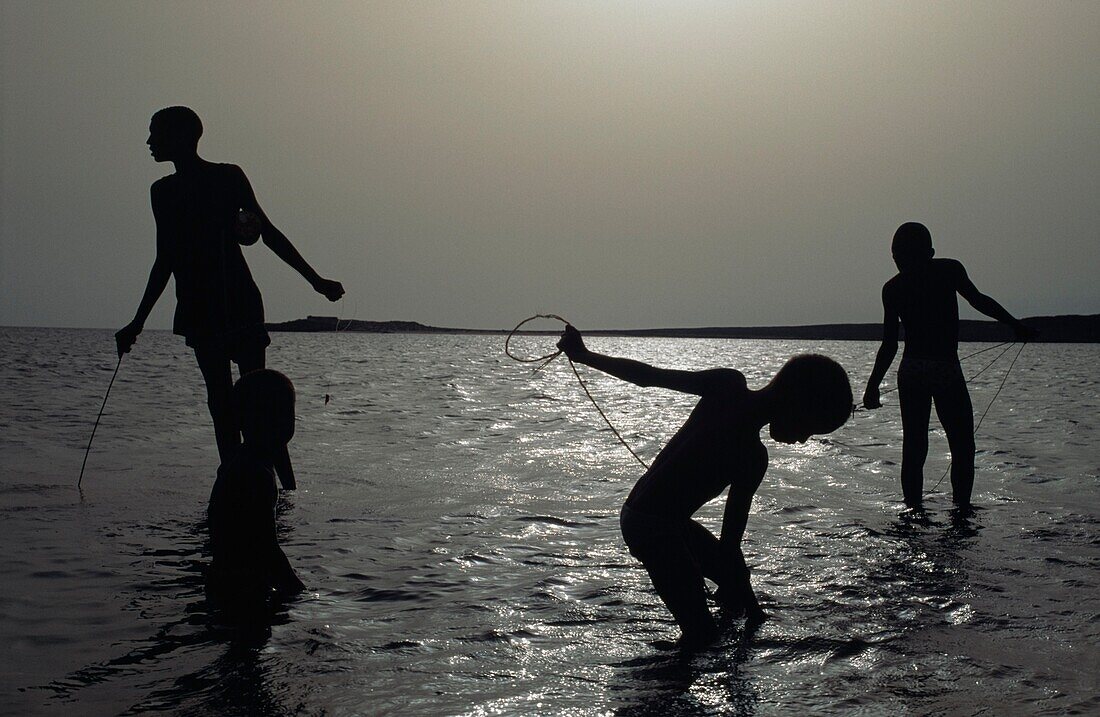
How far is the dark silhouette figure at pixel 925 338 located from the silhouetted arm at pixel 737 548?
330 cm

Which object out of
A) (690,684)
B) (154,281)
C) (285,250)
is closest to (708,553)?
(690,684)

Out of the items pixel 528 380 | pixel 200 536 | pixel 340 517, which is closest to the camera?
pixel 200 536

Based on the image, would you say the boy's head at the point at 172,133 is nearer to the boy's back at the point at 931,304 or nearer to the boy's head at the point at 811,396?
the boy's head at the point at 811,396

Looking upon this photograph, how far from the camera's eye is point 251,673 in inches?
141

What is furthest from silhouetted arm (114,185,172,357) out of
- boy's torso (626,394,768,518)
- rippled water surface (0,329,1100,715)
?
boy's torso (626,394,768,518)

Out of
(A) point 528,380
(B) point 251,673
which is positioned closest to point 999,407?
(A) point 528,380

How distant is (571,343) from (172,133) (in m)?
3.65

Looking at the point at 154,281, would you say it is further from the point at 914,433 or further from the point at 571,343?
the point at 914,433

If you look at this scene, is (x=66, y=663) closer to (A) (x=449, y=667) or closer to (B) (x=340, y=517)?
(A) (x=449, y=667)

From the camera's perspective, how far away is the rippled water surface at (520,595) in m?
3.51

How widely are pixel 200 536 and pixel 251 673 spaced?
109 inches

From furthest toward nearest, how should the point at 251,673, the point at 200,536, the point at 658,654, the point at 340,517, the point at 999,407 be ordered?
the point at 999,407, the point at 340,517, the point at 200,536, the point at 658,654, the point at 251,673

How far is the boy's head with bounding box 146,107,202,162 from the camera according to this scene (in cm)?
610

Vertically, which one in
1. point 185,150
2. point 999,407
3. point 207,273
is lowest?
point 999,407
